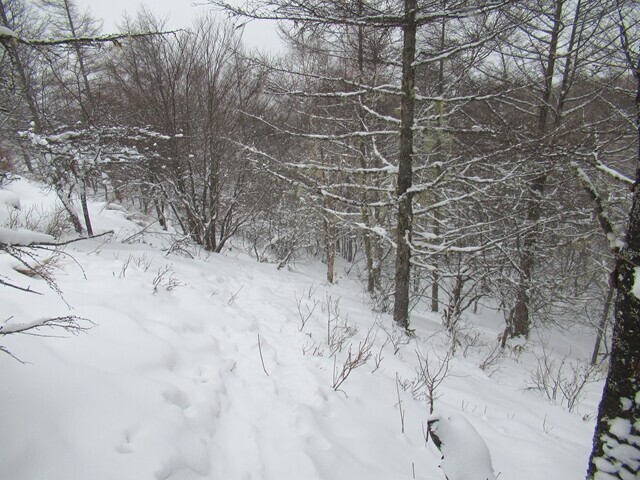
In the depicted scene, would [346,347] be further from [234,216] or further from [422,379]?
[234,216]

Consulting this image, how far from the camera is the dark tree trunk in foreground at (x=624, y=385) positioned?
1.89 metres

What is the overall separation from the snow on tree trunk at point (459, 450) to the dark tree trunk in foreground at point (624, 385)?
2.62ft

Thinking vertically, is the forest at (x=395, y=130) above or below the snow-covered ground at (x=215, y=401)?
above

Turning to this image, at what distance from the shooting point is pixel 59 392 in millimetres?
2021

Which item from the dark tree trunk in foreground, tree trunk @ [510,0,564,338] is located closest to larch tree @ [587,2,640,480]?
the dark tree trunk in foreground

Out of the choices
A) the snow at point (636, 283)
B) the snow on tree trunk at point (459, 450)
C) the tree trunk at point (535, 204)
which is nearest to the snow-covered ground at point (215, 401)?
the snow on tree trunk at point (459, 450)

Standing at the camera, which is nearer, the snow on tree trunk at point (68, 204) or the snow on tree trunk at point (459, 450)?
the snow on tree trunk at point (459, 450)

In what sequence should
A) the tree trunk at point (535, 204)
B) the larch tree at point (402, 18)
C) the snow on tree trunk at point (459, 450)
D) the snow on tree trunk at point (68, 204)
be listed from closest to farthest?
the snow on tree trunk at point (459, 450) < the larch tree at point (402, 18) < the tree trunk at point (535, 204) < the snow on tree trunk at point (68, 204)

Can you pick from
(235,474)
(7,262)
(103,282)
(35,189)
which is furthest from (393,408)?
(35,189)

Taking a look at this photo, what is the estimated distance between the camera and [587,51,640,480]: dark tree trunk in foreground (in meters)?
1.89

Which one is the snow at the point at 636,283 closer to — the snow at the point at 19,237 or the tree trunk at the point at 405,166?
the snow at the point at 19,237

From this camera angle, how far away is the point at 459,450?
1.78 m

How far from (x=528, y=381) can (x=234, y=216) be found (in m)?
8.43

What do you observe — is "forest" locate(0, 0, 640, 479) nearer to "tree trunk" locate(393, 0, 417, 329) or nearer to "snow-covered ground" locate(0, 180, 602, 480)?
"tree trunk" locate(393, 0, 417, 329)
